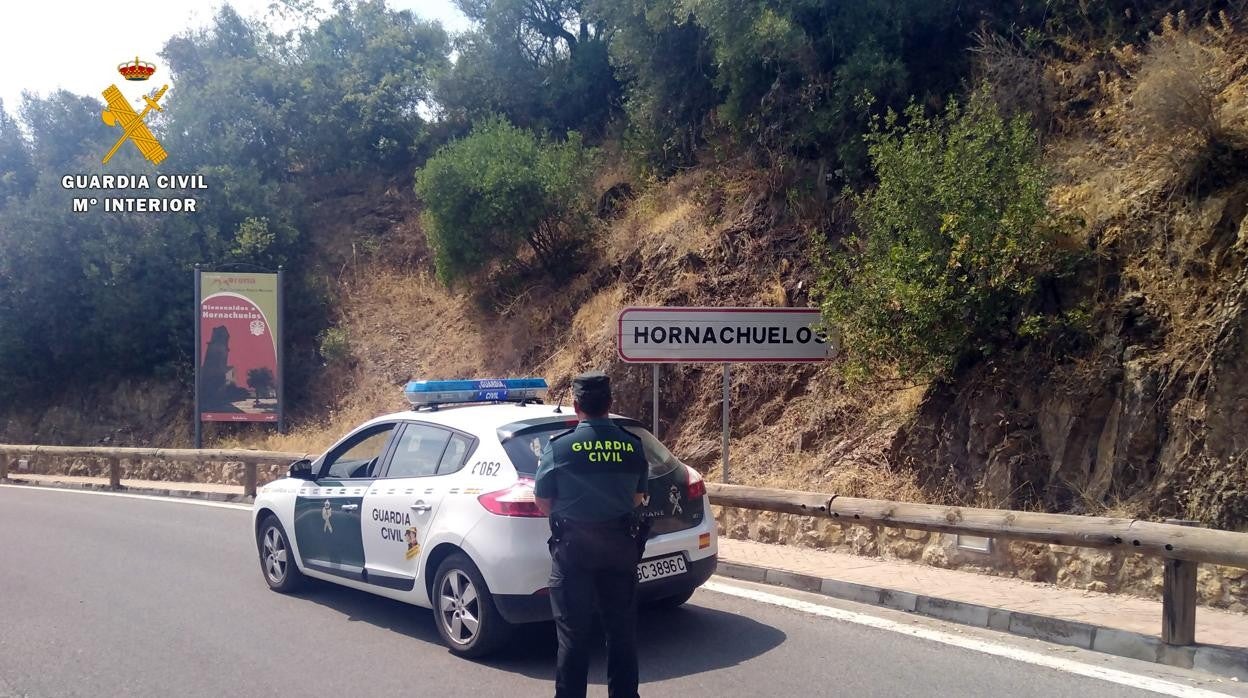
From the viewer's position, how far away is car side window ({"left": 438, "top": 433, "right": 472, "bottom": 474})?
6.73 metres

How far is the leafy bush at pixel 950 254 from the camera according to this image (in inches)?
381

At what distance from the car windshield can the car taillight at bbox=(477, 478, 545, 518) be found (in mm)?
139

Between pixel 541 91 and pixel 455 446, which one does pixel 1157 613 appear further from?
pixel 541 91

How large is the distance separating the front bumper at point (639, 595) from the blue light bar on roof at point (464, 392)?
1.94 metres

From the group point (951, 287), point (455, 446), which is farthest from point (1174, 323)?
point (455, 446)

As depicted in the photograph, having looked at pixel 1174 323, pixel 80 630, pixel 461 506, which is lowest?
pixel 80 630

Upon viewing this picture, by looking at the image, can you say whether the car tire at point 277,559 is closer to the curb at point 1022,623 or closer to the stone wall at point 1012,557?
the curb at point 1022,623

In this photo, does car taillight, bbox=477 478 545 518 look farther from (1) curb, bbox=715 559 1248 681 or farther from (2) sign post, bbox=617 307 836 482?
(2) sign post, bbox=617 307 836 482

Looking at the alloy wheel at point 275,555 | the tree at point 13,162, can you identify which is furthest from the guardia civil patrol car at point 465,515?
the tree at point 13,162

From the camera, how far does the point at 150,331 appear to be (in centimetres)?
2539

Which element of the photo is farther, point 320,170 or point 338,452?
point 320,170

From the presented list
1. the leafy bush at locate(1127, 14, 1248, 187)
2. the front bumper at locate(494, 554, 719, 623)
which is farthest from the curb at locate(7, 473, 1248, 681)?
the leafy bush at locate(1127, 14, 1248, 187)

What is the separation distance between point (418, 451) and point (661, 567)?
2.05 m

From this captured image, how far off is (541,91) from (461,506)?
2080 centimetres
